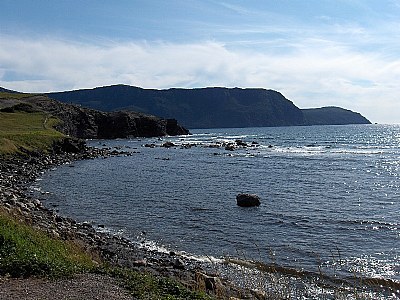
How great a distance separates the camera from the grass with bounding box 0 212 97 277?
11188 millimetres

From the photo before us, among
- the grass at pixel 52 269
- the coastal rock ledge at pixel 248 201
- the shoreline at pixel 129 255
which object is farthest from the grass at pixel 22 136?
the grass at pixel 52 269

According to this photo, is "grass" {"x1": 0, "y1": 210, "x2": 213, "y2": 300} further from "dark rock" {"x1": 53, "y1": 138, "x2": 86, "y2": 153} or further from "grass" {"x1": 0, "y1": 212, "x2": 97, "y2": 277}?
"dark rock" {"x1": 53, "y1": 138, "x2": 86, "y2": 153}

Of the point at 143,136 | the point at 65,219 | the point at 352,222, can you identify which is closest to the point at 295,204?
the point at 352,222

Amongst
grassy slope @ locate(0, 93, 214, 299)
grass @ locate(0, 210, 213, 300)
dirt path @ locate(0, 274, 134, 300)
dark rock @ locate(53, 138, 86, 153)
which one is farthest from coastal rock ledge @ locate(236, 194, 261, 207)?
dark rock @ locate(53, 138, 86, 153)

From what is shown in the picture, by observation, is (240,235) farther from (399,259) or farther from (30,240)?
(30,240)

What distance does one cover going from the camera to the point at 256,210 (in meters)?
29.9

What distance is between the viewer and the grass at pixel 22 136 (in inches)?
2056

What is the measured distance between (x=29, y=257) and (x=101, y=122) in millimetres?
141271

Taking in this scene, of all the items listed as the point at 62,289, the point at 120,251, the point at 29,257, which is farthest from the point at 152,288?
the point at 120,251

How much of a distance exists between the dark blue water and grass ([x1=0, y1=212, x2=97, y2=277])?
5617 mm

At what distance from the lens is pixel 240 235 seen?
23672mm

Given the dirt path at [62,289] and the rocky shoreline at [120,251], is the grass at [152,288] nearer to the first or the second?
the dirt path at [62,289]

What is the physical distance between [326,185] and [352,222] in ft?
52.5

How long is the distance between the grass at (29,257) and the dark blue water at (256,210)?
221 inches
